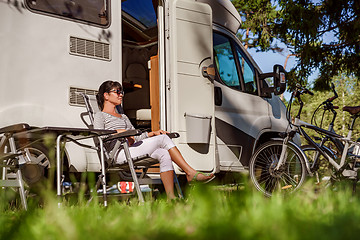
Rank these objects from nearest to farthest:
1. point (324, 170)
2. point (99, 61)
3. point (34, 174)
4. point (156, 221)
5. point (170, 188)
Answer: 1. point (156, 221)
2. point (34, 174)
3. point (170, 188)
4. point (99, 61)
5. point (324, 170)

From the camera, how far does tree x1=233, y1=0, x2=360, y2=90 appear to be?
11.1 metres

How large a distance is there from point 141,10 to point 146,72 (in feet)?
2.88

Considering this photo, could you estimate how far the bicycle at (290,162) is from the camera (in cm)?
541

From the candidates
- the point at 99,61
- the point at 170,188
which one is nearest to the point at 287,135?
the point at 170,188

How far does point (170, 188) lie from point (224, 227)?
8.71 ft

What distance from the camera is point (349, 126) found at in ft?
18.9

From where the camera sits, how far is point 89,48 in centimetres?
450

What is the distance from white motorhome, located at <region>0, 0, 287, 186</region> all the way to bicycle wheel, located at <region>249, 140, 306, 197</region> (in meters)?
0.17

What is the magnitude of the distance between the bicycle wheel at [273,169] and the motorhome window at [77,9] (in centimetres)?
241

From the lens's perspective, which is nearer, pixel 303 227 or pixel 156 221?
pixel 303 227

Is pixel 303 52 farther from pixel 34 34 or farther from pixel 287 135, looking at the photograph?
pixel 34 34

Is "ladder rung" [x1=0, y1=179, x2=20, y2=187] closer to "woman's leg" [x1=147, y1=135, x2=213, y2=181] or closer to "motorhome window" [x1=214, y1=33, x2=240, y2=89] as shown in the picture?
"woman's leg" [x1=147, y1=135, x2=213, y2=181]

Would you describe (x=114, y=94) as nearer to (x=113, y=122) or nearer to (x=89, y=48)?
(x=113, y=122)

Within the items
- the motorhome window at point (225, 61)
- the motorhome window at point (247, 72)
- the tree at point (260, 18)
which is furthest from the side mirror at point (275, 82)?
the tree at point (260, 18)
